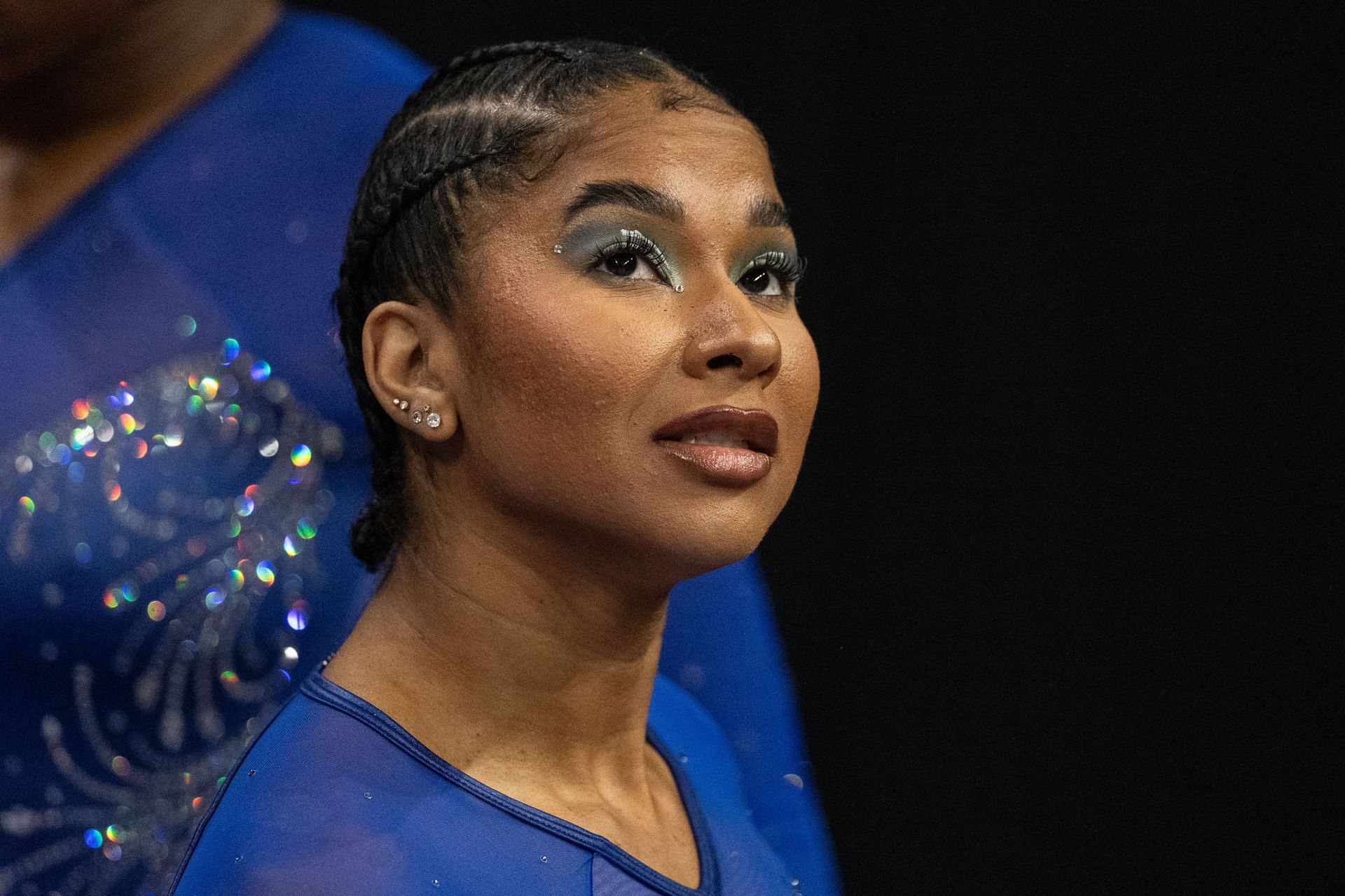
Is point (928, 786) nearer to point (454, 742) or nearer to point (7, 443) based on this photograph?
point (454, 742)

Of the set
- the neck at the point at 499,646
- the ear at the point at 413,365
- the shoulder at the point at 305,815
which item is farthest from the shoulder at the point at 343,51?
the shoulder at the point at 305,815

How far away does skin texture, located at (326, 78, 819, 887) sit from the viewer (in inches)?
42.0

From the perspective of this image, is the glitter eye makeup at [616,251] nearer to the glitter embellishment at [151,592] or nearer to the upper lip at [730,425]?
the upper lip at [730,425]

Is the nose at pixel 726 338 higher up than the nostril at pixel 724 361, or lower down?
higher up

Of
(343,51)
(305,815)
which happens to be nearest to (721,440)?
(305,815)

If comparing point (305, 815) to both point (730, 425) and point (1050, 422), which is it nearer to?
point (730, 425)

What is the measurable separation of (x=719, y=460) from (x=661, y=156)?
0.82 ft

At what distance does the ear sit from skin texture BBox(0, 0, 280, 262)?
1.60 feet

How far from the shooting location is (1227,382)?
1551mm

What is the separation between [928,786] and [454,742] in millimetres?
779

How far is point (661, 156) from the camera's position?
1.12m

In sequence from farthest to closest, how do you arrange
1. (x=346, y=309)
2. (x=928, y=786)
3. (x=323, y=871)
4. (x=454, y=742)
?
(x=928, y=786) < (x=346, y=309) < (x=454, y=742) < (x=323, y=871)

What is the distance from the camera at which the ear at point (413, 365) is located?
1.14 meters

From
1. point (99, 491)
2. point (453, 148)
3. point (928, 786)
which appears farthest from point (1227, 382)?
point (99, 491)
